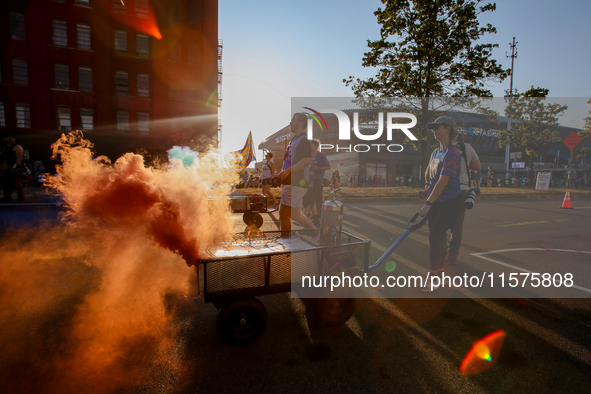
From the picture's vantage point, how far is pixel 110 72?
26719 mm

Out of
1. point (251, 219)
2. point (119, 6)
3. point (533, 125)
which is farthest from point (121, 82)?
point (533, 125)

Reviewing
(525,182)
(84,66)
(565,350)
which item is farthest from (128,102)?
(525,182)

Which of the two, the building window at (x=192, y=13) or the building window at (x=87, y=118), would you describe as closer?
the building window at (x=87, y=118)

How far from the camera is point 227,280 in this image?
8.74 feet

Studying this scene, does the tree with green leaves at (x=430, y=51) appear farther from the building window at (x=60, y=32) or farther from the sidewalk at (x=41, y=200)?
the building window at (x=60, y=32)

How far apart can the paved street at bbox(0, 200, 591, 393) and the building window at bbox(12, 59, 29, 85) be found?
99.8 ft

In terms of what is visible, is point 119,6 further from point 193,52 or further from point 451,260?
point 451,260

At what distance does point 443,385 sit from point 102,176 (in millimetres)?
3608

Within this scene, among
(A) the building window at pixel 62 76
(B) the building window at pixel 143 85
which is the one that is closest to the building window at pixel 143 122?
(B) the building window at pixel 143 85

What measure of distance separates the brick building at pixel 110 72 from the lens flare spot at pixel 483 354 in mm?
29875

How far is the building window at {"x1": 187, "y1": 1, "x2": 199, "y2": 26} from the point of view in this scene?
2871 centimetres

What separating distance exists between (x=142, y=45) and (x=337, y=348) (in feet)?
108

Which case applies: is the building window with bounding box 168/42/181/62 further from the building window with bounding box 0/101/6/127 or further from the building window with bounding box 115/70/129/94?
the building window with bounding box 0/101/6/127

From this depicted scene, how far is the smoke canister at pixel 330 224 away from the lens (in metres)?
3.49
